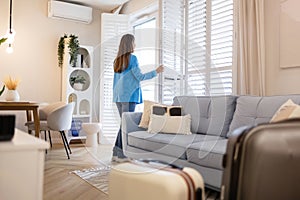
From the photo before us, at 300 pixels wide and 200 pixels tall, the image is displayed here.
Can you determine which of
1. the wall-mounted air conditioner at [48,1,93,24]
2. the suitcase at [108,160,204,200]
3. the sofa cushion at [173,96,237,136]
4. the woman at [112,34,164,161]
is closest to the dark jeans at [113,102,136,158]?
the woman at [112,34,164,161]

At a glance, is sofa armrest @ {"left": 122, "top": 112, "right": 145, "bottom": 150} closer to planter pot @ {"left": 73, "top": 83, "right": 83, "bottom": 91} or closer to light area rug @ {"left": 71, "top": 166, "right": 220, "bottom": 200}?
light area rug @ {"left": 71, "top": 166, "right": 220, "bottom": 200}

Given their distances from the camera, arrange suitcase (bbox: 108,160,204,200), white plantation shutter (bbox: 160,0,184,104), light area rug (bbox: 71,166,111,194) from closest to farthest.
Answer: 1. suitcase (bbox: 108,160,204,200)
2. light area rug (bbox: 71,166,111,194)
3. white plantation shutter (bbox: 160,0,184,104)

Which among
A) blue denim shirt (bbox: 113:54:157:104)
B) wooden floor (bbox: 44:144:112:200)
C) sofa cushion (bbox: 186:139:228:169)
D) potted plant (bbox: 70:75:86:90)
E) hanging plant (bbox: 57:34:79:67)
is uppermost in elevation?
hanging plant (bbox: 57:34:79:67)

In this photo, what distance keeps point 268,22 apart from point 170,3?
5.66ft

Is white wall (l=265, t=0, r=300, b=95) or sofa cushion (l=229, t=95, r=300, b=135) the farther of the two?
white wall (l=265, t=0, r=300, b=95)

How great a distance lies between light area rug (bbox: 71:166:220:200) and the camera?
7.92 feet

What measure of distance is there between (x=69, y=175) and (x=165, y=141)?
1.10 m

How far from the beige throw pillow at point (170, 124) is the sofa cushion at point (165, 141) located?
92 millimetres

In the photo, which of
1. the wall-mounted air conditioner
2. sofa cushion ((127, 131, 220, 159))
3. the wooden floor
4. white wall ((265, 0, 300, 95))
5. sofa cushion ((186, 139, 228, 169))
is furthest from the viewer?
the wall-mounted air conditioner

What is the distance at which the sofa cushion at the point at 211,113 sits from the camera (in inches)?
115

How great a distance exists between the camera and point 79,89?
521cm

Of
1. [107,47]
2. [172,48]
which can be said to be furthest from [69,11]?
[172,48]

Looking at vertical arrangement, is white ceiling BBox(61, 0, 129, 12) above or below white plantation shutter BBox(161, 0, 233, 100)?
above

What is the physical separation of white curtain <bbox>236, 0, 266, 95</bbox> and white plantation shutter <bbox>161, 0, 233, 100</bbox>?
249 mm
